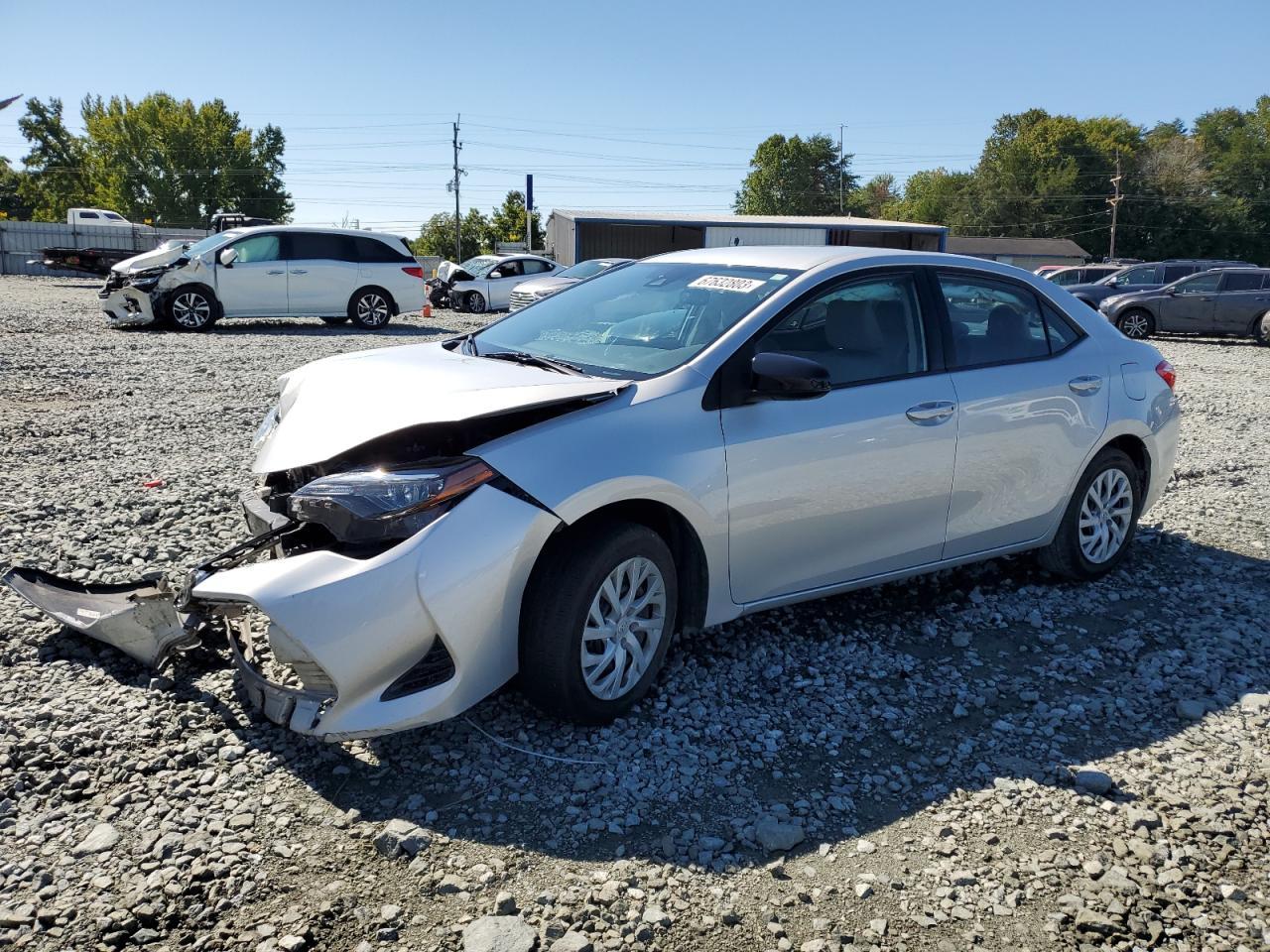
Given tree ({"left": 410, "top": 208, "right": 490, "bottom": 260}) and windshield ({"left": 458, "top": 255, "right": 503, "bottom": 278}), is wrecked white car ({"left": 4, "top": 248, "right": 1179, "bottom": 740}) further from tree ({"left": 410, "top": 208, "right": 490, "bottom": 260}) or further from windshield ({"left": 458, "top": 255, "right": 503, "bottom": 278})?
tree ({"left": 410, "top": 208, "right": 490, "bottom": 260})

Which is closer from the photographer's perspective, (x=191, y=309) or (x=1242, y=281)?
(x=191, y=309)

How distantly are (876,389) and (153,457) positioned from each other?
5.67m

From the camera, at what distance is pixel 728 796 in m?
3.35

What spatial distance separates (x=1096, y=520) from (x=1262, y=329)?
19679mm

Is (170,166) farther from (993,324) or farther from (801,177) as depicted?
(993,324)

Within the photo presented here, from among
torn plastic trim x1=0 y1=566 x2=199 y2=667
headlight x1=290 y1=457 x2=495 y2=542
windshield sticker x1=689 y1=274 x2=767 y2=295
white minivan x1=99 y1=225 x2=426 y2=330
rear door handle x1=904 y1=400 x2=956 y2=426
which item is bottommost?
torn plastic trim x1=0 y1=566 x2=199 y2=667

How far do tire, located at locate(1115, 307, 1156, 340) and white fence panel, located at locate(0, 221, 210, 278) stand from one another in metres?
35.6

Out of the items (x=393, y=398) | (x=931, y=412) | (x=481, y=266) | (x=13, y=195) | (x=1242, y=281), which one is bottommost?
(x=931, y=412)

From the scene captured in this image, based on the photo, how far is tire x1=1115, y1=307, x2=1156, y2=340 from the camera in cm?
2284

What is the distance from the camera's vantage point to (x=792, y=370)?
386 centimetres

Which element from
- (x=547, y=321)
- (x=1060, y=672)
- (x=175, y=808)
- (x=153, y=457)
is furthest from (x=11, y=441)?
(x=1060, y=672)

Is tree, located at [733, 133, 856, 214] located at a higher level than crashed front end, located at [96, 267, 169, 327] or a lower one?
higher

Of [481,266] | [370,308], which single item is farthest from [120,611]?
[481,266]

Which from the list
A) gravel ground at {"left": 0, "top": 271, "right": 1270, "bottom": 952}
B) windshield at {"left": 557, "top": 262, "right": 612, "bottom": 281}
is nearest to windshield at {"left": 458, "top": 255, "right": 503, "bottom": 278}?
windshield at {"left": 557, "top": 262, "right": 612, "bottom": 281}
